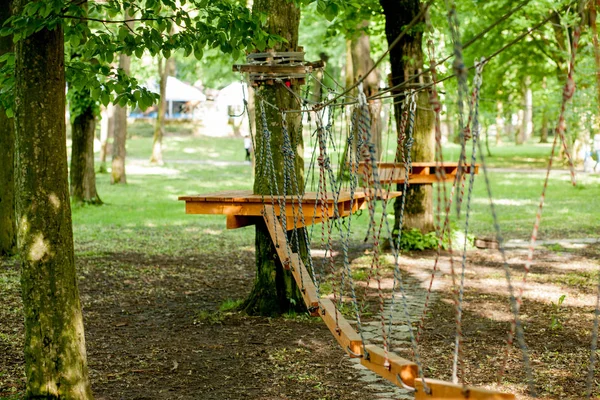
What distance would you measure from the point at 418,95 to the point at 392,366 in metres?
8.25

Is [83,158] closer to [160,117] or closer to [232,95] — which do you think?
[160,117]

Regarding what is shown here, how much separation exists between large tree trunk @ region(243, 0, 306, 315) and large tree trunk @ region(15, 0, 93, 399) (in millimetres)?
2705

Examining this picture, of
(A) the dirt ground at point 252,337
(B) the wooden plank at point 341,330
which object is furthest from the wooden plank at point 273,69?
(B) the wooden plank at point 341,330

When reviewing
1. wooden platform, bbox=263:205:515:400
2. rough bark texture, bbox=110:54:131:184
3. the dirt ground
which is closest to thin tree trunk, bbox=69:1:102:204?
rough bark texture, bbox=110:54:131:184

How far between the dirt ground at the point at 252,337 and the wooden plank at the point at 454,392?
195 cm

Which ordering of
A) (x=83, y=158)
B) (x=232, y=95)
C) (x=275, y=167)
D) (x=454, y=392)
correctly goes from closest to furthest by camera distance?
(x=454, y=392) → (x=275, y=167) → (x=83, y=158) → (x=232, y=95)

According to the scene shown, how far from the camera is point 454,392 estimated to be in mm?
2824

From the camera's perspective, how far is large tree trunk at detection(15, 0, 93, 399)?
164 inches

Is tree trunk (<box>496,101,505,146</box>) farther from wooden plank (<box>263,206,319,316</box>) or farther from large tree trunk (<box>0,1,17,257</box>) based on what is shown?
wooden plank (<box>263,206,319,316</box>)

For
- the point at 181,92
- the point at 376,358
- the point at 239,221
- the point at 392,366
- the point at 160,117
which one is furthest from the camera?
the point at 181,92

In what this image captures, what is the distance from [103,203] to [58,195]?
1299cm

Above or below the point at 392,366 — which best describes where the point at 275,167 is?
above

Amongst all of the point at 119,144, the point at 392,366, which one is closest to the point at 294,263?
the point at 392,366

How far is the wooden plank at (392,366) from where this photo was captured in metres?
3.22
